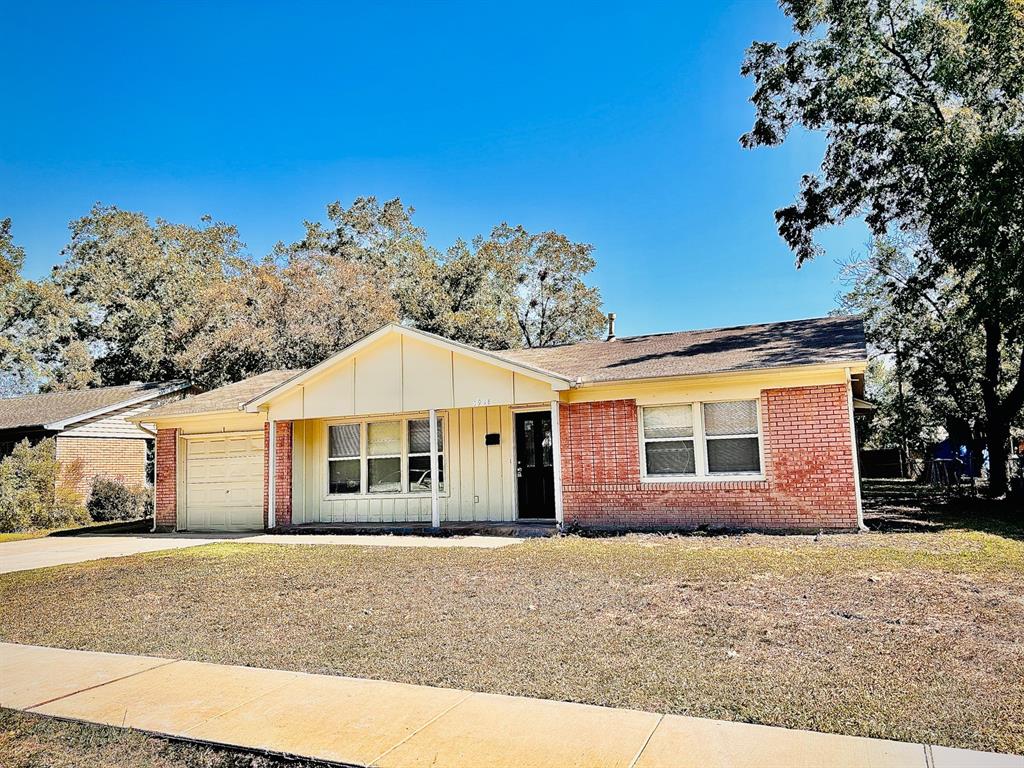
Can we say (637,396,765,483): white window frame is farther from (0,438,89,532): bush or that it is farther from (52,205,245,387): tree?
(52,205,245,387): tree

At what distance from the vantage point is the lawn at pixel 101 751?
3879 millimetres

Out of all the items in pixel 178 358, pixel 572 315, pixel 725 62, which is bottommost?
pixel 178 358

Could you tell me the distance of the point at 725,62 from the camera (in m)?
19.8

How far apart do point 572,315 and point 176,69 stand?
26383mm

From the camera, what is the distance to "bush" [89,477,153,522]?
21.5 metres

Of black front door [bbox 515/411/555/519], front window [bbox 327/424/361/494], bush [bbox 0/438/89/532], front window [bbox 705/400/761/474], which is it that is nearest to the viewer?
front window [bbox 705/400/761/474]

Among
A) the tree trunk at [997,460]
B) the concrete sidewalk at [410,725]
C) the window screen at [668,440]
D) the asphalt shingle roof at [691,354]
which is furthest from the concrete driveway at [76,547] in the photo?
the tree trunk at [997,460]

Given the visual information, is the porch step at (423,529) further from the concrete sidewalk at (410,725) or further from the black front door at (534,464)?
the concrete sidewalk at (410,725)

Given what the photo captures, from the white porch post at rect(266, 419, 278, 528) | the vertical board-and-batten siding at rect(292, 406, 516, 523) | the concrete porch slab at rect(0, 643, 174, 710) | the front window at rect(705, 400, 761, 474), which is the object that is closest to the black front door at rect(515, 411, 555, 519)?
the vertical board-and-batten siding at rect(292, 406, 516, 523)

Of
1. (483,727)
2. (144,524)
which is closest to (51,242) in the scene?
(144,524)

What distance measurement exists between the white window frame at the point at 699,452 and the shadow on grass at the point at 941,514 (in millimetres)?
2282

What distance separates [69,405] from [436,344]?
16.4 meters

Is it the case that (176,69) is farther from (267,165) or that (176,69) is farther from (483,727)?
(483,727)

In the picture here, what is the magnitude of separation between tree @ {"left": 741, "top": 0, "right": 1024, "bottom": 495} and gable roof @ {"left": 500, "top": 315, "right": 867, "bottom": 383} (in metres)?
3.79
